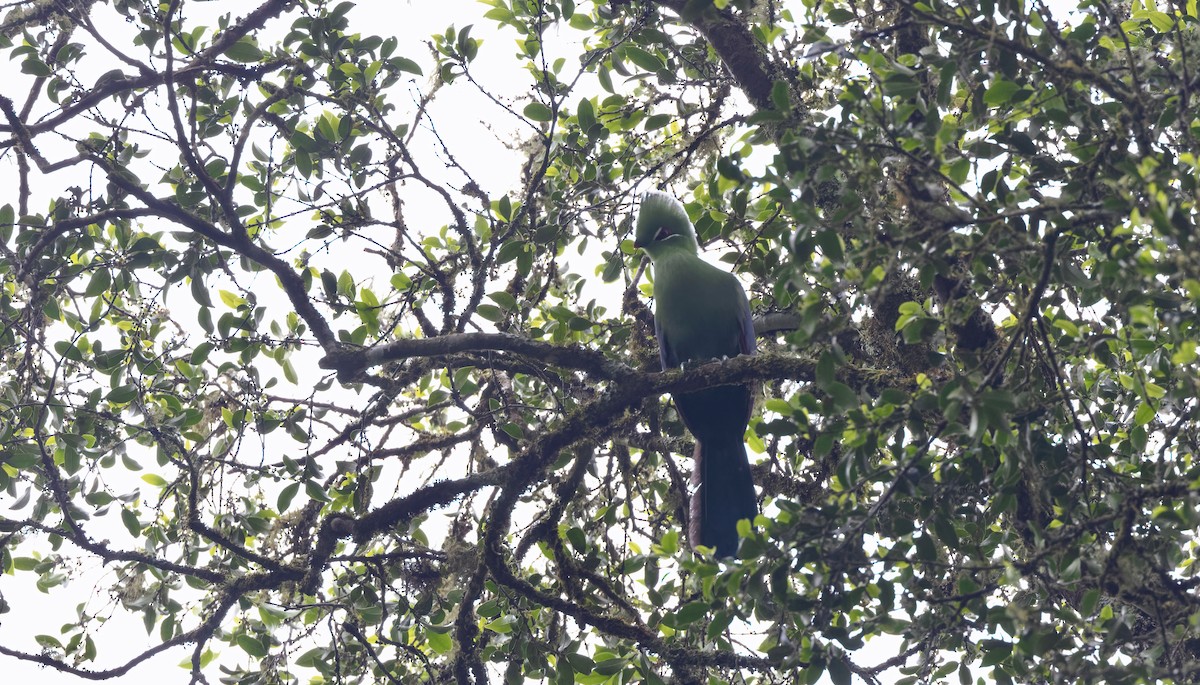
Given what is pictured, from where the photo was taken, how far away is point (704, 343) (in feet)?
16.7

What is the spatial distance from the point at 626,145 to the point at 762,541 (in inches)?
118

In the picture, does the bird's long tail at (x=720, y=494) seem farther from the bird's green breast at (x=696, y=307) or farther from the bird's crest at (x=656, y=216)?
the bird's crest at (x=656, y=216)

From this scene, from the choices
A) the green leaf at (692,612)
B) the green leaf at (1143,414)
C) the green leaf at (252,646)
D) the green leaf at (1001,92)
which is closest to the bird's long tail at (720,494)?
the green leaf at (692,612)

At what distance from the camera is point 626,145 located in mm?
4961

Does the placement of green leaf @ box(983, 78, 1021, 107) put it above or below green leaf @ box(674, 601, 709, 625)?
above

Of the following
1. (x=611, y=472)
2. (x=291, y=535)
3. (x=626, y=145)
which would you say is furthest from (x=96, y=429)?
(x=626, y=145)

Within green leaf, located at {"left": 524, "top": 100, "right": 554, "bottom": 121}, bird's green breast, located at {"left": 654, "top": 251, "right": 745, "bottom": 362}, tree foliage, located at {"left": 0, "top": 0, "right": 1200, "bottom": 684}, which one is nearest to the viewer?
tree foliage, located at {"left": 0, "top": 0, "right": 1200, "bottom": 684}

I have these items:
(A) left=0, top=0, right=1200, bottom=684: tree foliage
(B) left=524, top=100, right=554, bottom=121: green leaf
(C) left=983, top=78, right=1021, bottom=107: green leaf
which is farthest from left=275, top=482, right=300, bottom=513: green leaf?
(C) left=983, top=78, right=1021, bottom=107: green leaf

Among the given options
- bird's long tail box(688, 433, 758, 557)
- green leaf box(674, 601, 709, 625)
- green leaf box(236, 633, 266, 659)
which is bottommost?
green leaf box(674, 601, 709, 625)

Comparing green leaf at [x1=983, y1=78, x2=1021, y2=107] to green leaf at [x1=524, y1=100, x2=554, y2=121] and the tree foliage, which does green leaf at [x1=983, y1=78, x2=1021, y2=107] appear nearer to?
the tree foliage

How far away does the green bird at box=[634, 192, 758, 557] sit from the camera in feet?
14.3

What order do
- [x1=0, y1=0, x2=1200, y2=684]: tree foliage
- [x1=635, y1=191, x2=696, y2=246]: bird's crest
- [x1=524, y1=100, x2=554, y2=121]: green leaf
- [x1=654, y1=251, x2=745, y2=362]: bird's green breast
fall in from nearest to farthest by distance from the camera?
[x1=0, y1=0, x2=1200, y2=684]: tree foliage < [x1=524, y1=100, x2=554, y2=121]: green leaf < [x1=654, y1=251, x2=745, y2=362]: bird's green breast < [x1=635, y1=191, x2=696, y2=246]: bird's crest

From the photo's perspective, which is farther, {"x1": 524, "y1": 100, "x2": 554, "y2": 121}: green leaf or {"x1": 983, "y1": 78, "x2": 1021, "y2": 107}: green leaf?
{"x1": 524, "y1": 100, "x2": 554, "y2": 121}: green leaf

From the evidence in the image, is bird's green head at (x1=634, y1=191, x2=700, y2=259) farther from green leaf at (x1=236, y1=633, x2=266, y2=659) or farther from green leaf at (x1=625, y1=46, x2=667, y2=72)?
green leaf at (x1=236, y1=633, x2=266, y2=659)
